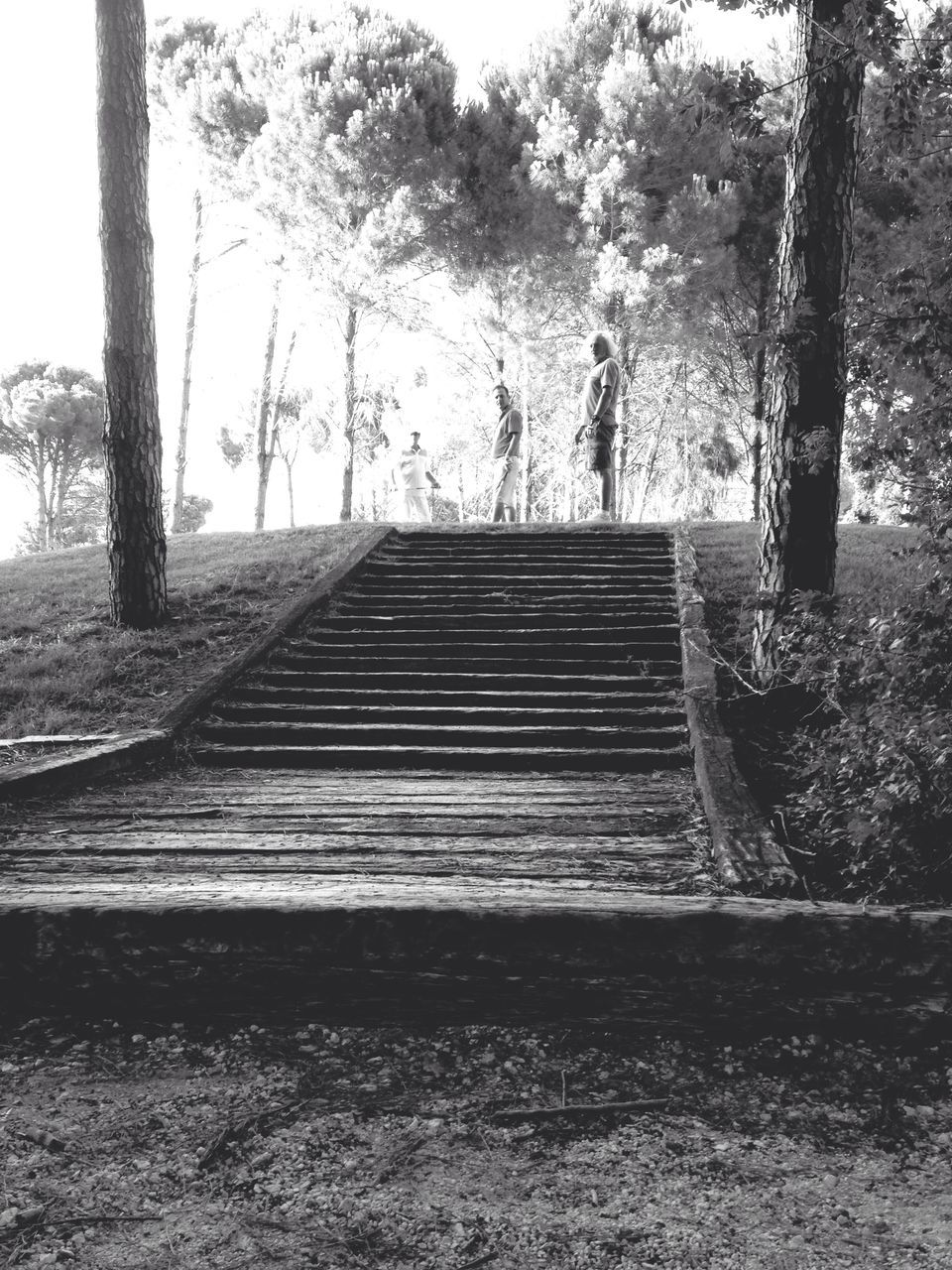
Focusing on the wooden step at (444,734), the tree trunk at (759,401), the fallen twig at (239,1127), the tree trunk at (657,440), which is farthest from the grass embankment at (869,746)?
the tree trunk at (657,440)

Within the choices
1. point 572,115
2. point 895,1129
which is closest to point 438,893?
point 895,1129

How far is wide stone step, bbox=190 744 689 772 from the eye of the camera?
491cm

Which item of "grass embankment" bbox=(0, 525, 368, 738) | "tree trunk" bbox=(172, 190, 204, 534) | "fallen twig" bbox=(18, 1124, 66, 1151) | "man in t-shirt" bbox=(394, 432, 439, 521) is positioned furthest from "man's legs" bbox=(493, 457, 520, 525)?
"fallen twig" bbox=(18, 1124, 66, 1151)

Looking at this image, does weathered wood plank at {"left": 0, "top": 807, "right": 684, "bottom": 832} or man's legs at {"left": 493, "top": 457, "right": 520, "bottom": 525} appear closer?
weathered wood plank at {"left": 0, "top": 807, "right": 684, "bottom": 832}

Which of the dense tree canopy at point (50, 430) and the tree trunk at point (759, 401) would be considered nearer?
the tree trunk at point (759, 401)

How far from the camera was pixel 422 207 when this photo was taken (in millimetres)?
A: 18031

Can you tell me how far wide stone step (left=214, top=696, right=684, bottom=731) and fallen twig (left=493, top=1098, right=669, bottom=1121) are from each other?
357cm

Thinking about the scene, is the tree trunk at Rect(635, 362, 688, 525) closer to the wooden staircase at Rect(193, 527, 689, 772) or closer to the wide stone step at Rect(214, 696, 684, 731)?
the wooden staircase at Rect(193, 527, 689, 772)

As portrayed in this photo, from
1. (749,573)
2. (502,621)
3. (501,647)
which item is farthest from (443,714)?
(749,573)

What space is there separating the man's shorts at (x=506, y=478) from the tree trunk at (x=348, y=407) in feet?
12.5

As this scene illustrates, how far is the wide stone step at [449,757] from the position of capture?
4910 millimetres

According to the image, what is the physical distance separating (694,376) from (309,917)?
70.8 ft

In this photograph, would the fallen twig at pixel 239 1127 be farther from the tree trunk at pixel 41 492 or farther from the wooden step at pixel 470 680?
the tree trunk at pixel 41 492

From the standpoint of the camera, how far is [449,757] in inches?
200
